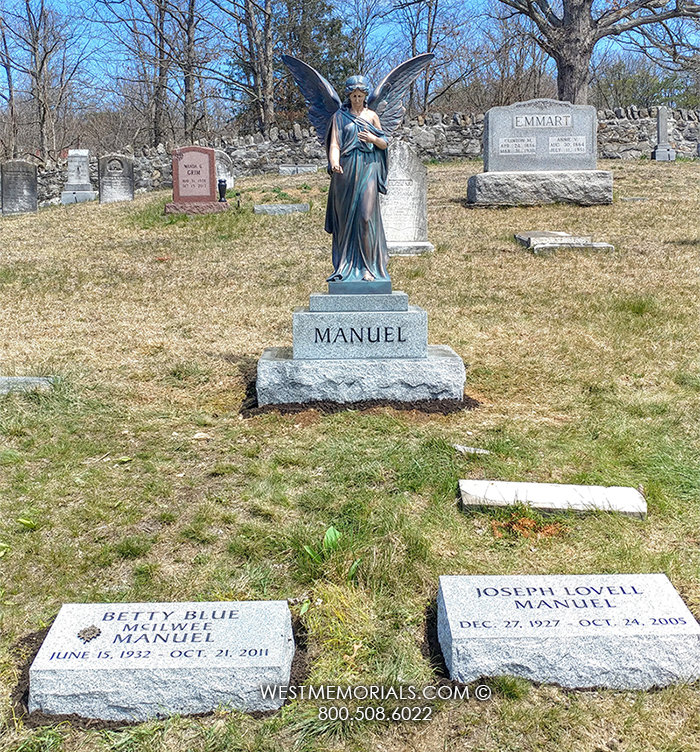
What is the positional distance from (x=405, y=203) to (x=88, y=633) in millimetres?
9950

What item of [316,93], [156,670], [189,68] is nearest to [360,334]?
[316,93]

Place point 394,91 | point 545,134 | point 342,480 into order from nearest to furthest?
1. point 342,480
2. point 394,91
3. point 545,134

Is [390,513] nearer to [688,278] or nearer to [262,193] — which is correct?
[688,278]

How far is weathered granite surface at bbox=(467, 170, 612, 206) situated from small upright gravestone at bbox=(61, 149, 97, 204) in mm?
12390

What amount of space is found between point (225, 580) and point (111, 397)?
280 centimetres

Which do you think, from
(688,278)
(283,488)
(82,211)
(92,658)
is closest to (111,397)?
(283,488)

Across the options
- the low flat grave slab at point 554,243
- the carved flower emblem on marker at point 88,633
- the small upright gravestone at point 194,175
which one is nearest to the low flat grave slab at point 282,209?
the small upright gravestone at point 194,175

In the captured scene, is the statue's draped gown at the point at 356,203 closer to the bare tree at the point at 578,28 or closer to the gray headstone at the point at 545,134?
the gray headstone at the point at 545,134

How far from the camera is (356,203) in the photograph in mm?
5508

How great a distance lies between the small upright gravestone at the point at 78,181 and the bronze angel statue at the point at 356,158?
17885mm

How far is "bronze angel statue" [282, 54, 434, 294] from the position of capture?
541 cm

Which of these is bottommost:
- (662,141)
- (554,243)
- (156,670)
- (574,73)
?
(156,670)

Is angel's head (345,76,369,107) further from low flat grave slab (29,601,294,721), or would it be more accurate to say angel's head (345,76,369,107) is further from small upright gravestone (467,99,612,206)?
small upright gravestone (467,99,612,206)

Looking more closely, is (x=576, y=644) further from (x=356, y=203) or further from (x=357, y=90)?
(x=357, y=90)
